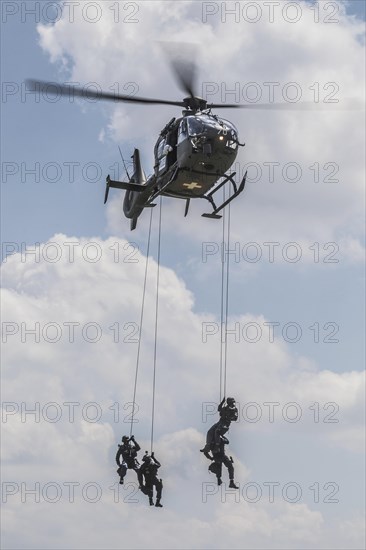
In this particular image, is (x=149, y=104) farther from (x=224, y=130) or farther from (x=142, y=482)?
(x=142, y=482)

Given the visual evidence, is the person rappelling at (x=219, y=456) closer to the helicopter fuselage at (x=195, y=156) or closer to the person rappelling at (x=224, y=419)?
the person rappelling at (x=224, y=419)

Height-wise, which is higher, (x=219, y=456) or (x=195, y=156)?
(x=195, y=156)

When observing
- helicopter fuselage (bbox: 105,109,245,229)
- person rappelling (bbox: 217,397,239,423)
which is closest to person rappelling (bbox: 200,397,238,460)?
person rappelling (bbox: 217,397,239,423)

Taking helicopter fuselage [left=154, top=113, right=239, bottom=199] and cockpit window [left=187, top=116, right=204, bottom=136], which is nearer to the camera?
helicopter fuselage [left=154, top=113, right=239, bottom=199]

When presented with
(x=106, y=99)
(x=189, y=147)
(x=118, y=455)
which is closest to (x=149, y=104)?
(x=106, y=99)

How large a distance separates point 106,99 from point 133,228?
6.22 m

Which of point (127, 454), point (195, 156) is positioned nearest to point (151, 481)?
point (127, 454)

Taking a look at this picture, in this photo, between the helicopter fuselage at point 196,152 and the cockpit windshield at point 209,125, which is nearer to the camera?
the helicopter fuselage at point 196,152

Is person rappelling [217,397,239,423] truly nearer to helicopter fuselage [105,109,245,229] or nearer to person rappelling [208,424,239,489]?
person rappelling [208,424,239,489]

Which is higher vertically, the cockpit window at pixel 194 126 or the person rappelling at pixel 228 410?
the cockpit window at pixel 194 126

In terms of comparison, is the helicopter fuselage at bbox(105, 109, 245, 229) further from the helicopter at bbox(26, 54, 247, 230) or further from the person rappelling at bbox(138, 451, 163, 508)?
the person rappelling at bbox(138, 451, 163, 508)

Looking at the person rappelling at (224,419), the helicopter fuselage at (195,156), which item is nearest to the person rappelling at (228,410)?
the person rappelling at (224,419)

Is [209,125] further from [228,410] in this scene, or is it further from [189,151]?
[228,410]

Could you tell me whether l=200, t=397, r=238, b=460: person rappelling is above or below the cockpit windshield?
below
